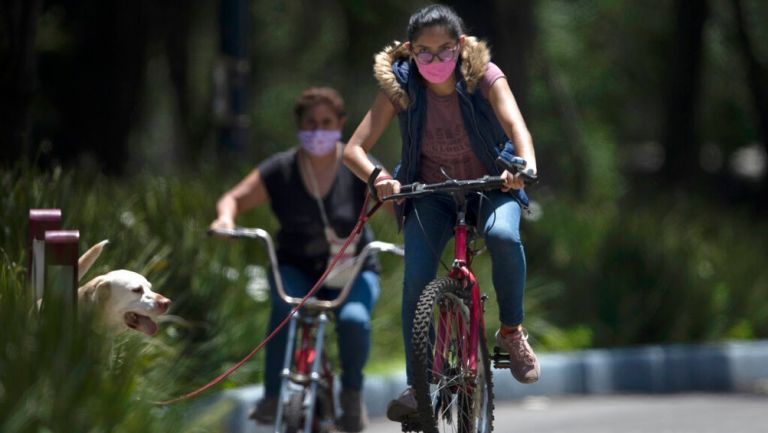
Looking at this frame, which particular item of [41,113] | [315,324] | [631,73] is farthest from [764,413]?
[631,73]

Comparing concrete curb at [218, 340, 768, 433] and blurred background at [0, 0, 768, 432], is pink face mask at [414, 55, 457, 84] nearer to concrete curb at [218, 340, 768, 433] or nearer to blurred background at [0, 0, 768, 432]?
blurred background at [0, 0, 768, 432]

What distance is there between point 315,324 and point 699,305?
5703 mm

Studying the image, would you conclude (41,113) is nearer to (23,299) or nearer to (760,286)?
(760,286)

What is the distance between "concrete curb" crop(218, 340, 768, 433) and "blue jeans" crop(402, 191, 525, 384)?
14.6 feet

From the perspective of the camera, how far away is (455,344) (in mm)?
6508

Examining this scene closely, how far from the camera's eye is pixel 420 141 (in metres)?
6.70

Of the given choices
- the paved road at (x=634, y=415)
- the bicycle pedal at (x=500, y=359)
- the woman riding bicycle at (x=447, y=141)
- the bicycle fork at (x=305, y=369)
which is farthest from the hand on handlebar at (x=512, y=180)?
the paved road at (x=634, y=415)

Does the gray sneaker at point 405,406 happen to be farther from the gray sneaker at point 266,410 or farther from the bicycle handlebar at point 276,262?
the gray sneaker at point 266,410

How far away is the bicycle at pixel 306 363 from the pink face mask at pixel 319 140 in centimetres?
55

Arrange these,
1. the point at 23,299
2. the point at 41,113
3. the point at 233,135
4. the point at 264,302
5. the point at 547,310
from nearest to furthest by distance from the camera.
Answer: the point at 23,299, the point at 264,302, the point at 547,310, the point at 233,135, the point at 41,113

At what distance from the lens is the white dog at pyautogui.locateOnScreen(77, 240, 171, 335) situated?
611 centimetres

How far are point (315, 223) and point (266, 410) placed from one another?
36.1 inches

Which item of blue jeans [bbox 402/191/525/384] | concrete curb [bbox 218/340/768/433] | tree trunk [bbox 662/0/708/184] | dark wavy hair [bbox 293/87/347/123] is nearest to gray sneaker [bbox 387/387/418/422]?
blue jeans [bbox 402/191/525/384]

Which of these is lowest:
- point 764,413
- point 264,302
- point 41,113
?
point 764,413
